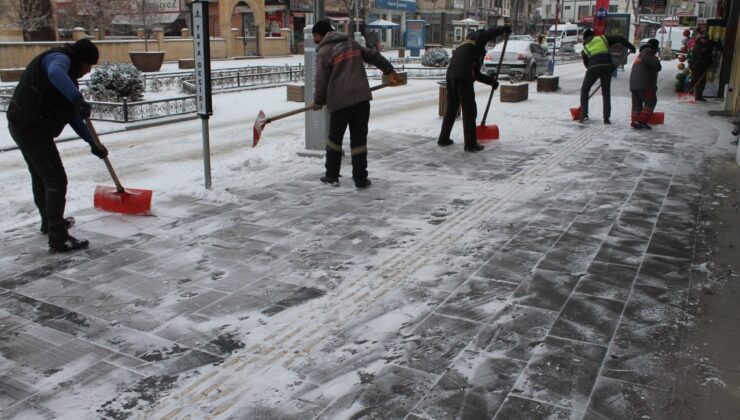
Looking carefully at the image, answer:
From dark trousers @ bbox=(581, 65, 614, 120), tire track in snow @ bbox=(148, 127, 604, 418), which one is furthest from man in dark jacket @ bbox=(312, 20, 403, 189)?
dark trousers @ bbox=(581, 65, 614, 120)

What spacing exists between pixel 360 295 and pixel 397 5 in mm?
52740

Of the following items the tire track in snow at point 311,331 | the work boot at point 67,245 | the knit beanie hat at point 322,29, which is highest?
the knit beanie hat at point 322,29

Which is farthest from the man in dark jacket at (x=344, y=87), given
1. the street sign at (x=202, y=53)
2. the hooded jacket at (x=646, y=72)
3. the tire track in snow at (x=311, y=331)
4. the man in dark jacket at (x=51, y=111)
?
the hooded jacket at (x=646, y=72)

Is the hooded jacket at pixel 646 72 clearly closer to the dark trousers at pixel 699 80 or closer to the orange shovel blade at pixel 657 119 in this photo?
the orange shovel blade at pixel 657 119

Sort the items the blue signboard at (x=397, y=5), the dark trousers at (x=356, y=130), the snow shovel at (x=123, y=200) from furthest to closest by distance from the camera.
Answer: the blue signboard at (x=397, y=5) < the dark trousers at (x=356, y=130) < the snow shovel at (x=123, y=200)

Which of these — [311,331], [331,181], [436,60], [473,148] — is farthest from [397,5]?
[311,331]

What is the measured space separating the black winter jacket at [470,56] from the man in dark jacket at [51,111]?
5.25 metres

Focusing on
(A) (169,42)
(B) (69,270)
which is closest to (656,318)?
(B) (69,270)

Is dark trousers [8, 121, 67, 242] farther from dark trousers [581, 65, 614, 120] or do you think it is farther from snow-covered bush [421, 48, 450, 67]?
snow-covered bush [421, 48, 450, 67]

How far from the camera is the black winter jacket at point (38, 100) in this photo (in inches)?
186

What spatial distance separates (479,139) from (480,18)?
2349 inches

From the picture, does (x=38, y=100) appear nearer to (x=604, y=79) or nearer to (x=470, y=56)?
(x=470, y=56)

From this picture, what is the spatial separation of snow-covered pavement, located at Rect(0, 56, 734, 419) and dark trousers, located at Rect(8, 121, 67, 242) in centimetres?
27

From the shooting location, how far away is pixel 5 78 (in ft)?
60.7
